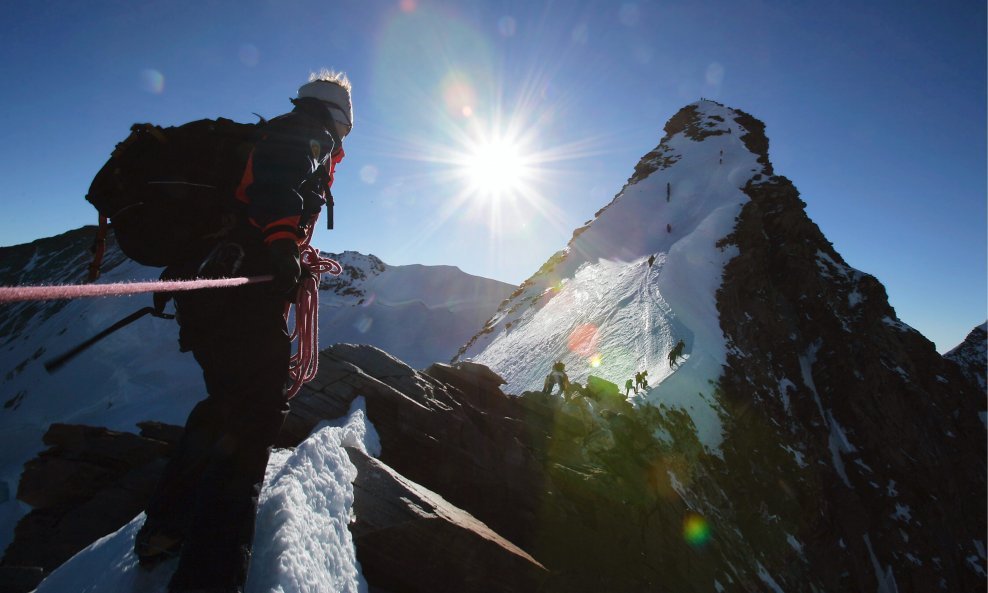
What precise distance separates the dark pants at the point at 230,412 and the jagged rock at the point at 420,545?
174cm

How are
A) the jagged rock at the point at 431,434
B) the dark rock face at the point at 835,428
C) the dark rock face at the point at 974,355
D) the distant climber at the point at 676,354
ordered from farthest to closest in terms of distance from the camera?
the dark rock face at the point at 974,355
the distant climber at the point at 676,354
the dark rock face at the point at 835,428
the jagged rock at the point at 431,434

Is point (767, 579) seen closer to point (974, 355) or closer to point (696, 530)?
point (696, 530)

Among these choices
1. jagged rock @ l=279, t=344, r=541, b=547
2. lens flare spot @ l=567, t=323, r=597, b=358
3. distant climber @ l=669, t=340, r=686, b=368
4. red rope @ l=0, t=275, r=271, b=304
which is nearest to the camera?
red rope @ l=0, t=275, r=271, b=304

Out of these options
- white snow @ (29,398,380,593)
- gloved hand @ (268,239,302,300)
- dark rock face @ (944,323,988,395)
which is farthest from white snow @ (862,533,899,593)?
gloved hand @ (268,239,302,300)

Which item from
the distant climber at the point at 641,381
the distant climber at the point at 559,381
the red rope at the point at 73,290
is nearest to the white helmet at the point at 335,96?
the red rope at the point at 73,290

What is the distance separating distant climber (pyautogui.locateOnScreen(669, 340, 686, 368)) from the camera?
1855 centimetres

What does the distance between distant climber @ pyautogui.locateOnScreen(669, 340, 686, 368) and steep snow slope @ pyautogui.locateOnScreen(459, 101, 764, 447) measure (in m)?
0.40

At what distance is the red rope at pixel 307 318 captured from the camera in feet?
11.0

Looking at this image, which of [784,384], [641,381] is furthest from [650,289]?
[641,381]

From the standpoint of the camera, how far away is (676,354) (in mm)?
19047

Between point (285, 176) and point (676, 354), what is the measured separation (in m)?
19.1

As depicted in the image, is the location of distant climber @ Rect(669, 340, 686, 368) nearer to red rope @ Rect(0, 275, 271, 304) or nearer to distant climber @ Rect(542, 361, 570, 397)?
distant climber @ Rect(542, 361, 570, 397)

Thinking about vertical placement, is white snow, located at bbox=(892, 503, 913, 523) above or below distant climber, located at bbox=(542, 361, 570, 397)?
below

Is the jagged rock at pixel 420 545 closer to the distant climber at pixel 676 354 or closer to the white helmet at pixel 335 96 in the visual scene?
the white helmet at pixel 335 96
